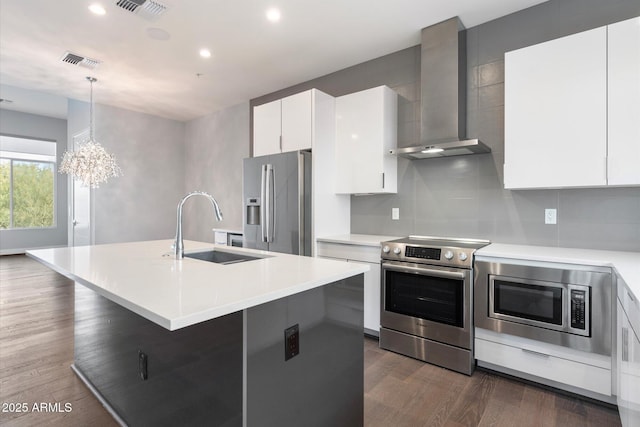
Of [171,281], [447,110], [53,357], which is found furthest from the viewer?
[447,110]

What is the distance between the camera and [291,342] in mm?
1352

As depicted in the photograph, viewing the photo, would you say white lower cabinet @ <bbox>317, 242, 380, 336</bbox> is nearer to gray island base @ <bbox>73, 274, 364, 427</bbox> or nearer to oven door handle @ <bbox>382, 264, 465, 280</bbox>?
oven door handle @ <bbox>382, 264, 465, 280</bbox>

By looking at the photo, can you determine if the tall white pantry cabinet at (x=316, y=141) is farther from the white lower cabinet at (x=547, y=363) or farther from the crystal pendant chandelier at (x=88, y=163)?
the crystal pendant chandelier at (x=88, y=163)

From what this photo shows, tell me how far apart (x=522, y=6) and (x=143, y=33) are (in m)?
3.38

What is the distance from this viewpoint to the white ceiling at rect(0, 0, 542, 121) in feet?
9.00

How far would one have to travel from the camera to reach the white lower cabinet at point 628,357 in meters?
1.29

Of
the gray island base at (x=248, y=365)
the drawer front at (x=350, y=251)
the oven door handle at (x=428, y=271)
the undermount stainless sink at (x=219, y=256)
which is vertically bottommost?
the gray island base at (x=248, y=365)

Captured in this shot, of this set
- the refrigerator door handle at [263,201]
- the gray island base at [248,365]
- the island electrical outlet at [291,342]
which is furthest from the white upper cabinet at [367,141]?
the island electrical outlet at [291,342]

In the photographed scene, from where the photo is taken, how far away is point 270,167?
3.54 meters

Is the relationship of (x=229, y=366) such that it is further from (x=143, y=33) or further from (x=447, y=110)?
(x=143, y=33)

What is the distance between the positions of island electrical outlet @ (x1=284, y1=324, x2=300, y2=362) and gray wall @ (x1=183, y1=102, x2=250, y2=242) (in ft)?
13.6

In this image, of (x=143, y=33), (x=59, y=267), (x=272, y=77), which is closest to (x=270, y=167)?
(x=272, y=77)

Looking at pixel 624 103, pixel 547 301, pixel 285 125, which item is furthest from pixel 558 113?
pixel 285 125

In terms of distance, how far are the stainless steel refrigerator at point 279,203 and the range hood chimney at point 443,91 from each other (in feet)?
3.23
